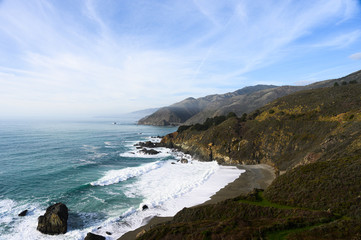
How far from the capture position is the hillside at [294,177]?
13.1 meters

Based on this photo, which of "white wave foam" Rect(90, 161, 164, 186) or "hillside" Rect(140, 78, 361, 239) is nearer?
"hillside" Rect(140, 78, 361, 239)

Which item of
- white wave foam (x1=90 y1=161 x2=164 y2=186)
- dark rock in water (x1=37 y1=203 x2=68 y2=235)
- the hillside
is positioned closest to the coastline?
the hillside

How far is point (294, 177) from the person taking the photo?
22.5 meters

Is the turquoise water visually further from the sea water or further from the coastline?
the coastline

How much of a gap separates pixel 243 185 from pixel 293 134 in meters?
18.9

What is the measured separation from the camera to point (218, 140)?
5172 cm

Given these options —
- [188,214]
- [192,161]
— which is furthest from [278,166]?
[188,214]

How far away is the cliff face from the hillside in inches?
4.3

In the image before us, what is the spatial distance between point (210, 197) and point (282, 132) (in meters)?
25.8

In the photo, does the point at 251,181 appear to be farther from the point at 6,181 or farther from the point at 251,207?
the point at 6,181

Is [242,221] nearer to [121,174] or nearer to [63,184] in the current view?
[121,174]

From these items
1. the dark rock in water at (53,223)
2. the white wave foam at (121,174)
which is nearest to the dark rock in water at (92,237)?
the dark rock in water at (53,223)

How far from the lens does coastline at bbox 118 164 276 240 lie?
21.0 meters

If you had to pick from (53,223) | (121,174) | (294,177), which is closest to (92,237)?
(53,223)
